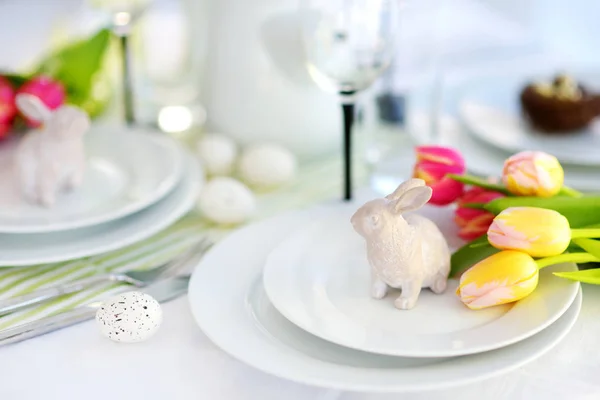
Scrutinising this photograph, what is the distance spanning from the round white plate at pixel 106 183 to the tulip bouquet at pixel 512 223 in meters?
0.29

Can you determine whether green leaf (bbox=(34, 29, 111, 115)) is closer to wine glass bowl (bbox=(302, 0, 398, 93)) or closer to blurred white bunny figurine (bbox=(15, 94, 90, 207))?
blurred white bunny figurine (bbox=(15, 94, 90, 207))

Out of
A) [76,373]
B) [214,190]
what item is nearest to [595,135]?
[214,190]

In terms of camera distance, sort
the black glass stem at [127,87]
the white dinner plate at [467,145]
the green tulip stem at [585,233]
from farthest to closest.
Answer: the black glass stem at [127,87], the white dinner plate at [467,145], the green tulip stem at [585,233]

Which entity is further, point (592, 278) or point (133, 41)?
point (133, 41)

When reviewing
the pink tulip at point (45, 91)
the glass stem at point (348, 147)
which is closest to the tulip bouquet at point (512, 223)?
the glass stem at point (348, 147)

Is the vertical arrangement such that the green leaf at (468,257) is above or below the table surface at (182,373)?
above

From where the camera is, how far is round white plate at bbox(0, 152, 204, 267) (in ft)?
2.31

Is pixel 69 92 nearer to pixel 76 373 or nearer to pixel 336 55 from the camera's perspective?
pixel 336 55

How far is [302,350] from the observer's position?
1.80 ft

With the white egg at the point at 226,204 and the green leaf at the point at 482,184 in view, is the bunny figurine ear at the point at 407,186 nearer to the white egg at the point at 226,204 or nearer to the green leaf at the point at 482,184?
the green leaf at the point at 482,184

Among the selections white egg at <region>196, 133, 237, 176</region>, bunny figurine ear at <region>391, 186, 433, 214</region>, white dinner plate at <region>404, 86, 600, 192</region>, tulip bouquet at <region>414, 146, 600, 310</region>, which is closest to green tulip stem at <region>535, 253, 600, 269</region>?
tulip bouquet at <region>414, 146, 600, 310</region>

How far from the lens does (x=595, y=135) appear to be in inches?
39.0

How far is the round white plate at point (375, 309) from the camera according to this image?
53 cm

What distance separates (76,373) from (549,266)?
1.24 feet
